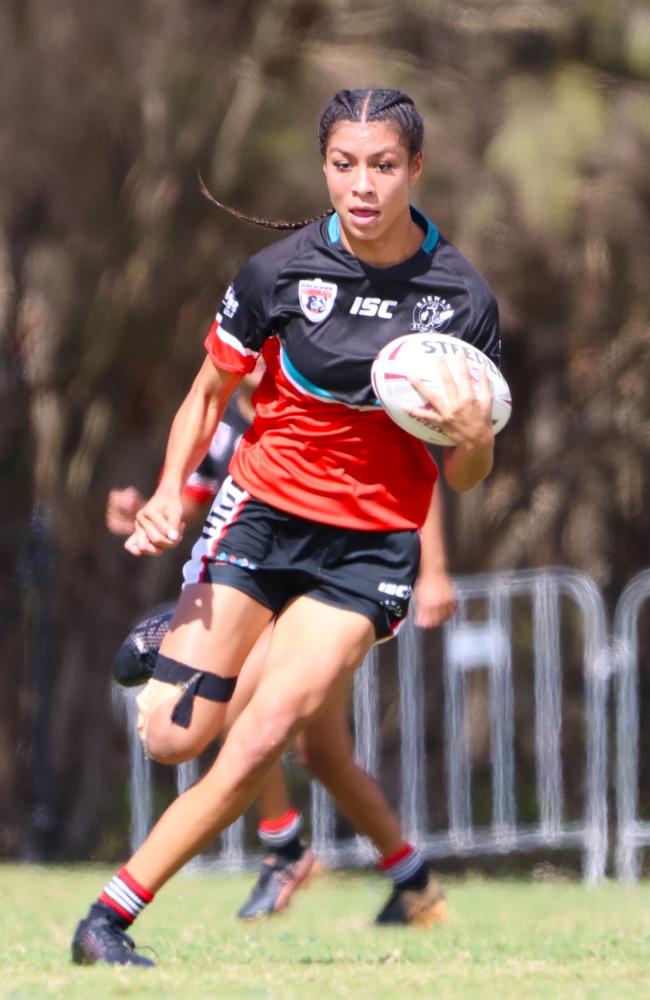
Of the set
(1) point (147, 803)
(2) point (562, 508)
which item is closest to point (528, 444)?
(2) point (562, 508)

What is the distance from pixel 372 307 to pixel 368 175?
0.36 metres

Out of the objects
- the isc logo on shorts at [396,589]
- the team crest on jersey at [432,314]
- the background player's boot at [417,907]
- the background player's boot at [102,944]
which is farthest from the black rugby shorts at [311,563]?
the background player's boot at [417,907]

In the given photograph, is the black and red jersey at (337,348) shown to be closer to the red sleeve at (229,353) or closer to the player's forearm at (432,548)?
the red sleeve at (229,353)

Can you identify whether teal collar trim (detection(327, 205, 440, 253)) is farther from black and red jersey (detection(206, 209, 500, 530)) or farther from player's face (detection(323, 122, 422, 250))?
player's face (detection(323, 122, 422, 250))

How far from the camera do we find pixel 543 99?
11.4 m

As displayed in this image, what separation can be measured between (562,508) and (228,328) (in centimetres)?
944

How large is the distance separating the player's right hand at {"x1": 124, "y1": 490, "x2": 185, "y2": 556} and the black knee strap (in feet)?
1.08

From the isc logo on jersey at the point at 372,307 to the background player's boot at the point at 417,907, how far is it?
6.75 ft

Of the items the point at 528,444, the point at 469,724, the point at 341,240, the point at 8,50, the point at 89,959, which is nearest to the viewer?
the point at 89,959

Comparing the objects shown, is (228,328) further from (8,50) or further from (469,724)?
(8,50)

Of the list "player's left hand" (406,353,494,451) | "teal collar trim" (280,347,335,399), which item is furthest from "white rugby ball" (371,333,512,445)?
"teal collar trim" (280,347,335,399)

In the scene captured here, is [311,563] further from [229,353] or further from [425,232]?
[425,232]

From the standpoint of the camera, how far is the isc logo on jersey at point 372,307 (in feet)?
16.9

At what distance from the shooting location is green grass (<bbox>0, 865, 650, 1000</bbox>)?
173 inches
